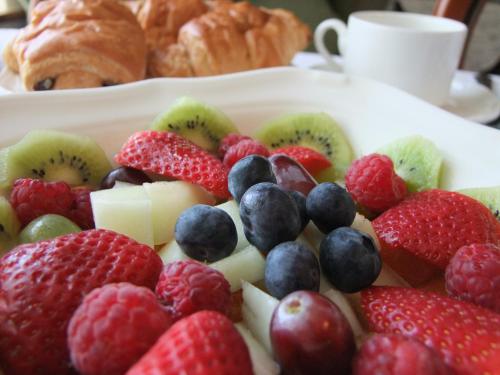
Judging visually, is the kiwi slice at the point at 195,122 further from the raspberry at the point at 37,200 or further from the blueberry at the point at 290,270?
the blueberry at the point at 290,270

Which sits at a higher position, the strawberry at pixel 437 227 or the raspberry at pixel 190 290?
the raspberry at pixel 190 290

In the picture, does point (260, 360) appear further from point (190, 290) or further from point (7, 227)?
point (7, 227)

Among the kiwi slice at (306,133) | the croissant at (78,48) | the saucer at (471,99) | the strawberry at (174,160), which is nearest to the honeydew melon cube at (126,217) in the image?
the strawberry at (174,160)

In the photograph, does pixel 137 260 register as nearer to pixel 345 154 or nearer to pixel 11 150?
pixel 11 150

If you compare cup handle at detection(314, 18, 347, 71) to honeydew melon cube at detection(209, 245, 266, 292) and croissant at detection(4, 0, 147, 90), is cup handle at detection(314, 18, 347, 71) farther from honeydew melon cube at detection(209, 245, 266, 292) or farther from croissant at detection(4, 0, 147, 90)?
honeydew melon cube at detection(209, 245, 266, 292)

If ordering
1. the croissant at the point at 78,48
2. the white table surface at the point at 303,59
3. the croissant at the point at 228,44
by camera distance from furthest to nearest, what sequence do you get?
the white table surface at the point at 303,59
the croissant at the point at 228,44
the croissant at the point at 78,48

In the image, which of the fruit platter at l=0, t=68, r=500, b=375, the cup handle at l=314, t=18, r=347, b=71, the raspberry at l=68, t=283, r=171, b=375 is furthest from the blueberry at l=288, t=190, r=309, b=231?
the cup handle at l=314, t=18, r=347, b=71

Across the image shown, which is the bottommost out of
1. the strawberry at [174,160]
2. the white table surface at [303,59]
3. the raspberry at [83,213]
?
the white table surface at [303,59]
